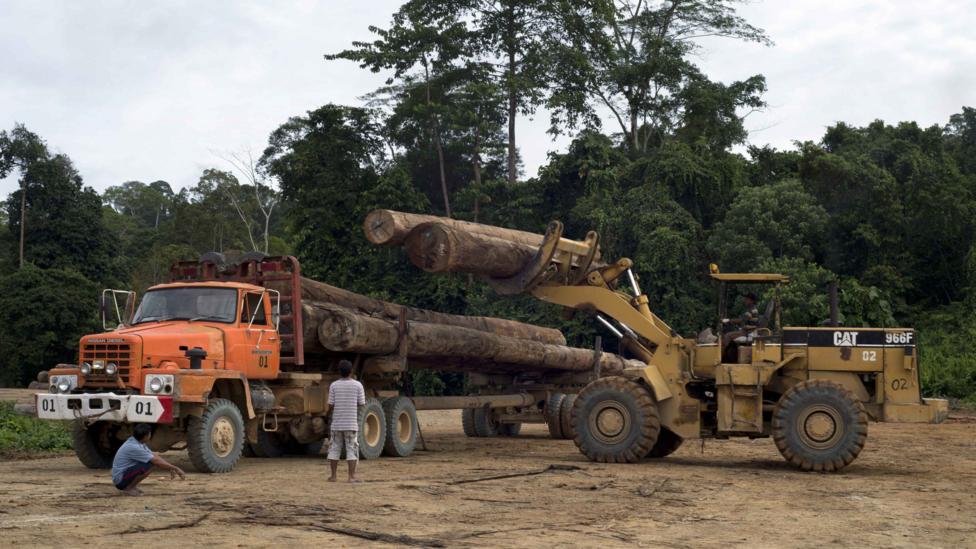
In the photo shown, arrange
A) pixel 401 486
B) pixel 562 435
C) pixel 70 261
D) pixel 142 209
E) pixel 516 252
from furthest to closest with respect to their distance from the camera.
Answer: pixel 142 209 < pixel 70 261 < pixel 562 435 < pixel 516 252 < pixel 401 486

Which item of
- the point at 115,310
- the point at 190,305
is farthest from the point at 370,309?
the point at 115,310

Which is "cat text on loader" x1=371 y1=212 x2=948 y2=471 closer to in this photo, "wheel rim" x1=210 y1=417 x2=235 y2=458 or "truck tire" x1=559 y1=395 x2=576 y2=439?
"wheel rim" x1=210 y1=417 x2=235 y2=458

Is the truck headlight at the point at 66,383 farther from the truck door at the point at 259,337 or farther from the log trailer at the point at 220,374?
the truck door at the point at 259,337

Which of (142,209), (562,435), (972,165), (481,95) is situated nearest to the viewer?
(562,435)

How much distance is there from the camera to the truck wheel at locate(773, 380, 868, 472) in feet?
49.0

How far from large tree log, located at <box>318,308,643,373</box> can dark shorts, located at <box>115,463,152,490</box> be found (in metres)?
4.84

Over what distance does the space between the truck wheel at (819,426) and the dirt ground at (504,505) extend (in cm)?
26

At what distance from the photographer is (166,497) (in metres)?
11.1

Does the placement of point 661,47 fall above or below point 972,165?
above

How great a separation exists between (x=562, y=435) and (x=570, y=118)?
80.4ft

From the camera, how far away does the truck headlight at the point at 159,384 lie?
13.3 metres

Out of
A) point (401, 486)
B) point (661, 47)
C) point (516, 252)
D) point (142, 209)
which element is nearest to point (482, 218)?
point (661, 47)

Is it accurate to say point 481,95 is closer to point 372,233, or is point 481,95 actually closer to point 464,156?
point 464,156

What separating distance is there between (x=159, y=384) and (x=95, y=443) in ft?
6.46
